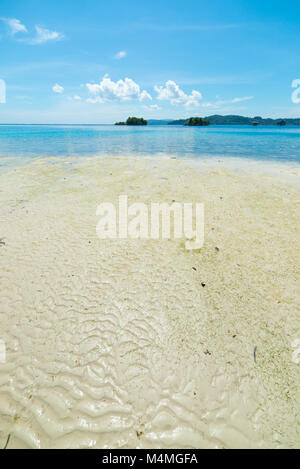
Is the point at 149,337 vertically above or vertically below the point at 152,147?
below

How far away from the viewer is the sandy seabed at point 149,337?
2.99 meters

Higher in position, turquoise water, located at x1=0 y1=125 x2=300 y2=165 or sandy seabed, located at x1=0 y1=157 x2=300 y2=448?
turquoise water, located at x1=0 y1=125 x2=300 y2=165

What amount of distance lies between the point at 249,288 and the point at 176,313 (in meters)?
2.16

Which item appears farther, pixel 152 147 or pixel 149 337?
pixel 152 147

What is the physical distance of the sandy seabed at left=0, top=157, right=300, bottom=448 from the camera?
2.99 m

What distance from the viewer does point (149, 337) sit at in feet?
13.6

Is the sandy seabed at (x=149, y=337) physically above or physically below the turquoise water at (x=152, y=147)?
below

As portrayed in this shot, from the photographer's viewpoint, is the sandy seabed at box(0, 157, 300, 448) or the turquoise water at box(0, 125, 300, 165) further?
the turquoise water at box(0, 125, 300, 165)

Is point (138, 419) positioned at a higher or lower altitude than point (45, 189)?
lower

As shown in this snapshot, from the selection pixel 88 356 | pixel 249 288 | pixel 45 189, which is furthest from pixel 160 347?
pixel 45 189

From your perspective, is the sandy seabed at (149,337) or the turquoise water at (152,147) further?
the turquoise water at (152,147)

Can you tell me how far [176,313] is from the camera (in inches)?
184

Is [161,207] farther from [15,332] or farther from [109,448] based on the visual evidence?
[109,448]

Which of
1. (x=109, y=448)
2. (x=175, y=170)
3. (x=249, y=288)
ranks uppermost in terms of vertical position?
(x=175, y=170)
